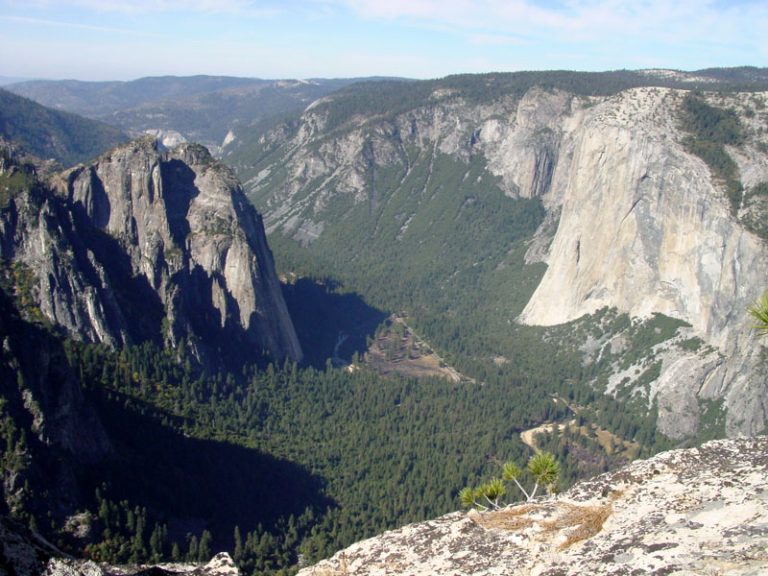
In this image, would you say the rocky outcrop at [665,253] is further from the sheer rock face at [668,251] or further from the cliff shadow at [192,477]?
the cliff shadow at [192,477]

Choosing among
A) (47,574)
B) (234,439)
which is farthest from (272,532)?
(47,574)

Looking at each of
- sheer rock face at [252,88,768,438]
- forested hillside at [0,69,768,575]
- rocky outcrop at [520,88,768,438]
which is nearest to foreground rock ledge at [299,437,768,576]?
forested hillside at [0,69,768,575]

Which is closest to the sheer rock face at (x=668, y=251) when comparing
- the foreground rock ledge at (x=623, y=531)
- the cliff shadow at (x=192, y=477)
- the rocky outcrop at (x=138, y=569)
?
the cliff shadow at (x=192, y=477)

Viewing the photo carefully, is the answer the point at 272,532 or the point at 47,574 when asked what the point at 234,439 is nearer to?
the point at 272,532

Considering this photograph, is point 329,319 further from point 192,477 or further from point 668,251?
point 192,477

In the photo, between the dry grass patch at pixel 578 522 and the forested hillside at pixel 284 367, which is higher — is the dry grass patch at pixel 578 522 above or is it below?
above

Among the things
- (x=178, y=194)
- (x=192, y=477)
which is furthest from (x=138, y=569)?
(x=178, y=194)

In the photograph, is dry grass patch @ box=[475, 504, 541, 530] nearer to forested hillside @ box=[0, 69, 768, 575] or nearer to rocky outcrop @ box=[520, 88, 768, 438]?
forested hillside @ box=[0, 69, 768, 575]
